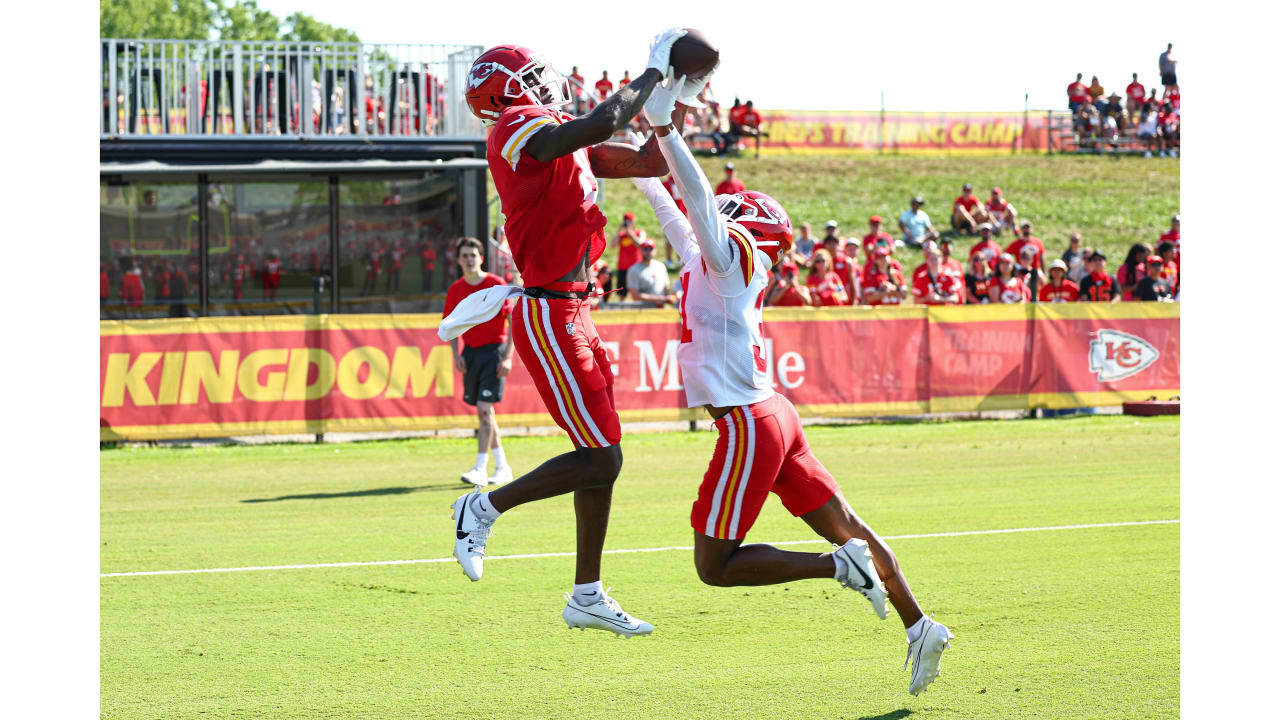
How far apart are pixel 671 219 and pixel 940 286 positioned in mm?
14981

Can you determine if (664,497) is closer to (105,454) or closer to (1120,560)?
(1120,560)

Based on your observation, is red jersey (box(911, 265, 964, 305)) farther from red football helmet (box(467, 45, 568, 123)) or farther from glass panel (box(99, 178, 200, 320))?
red football helmet (box(467, 45, 568, 123))

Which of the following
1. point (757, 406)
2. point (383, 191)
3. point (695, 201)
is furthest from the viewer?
point (383, 191)

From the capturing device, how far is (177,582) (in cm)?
880

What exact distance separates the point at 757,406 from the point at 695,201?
0.93 meters

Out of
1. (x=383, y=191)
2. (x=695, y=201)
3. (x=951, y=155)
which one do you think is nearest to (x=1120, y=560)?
(x=695, y=201)

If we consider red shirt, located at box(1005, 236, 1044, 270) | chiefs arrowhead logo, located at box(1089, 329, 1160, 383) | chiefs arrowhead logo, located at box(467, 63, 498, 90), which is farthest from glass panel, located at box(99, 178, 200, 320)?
chiefs arrowhead logo, located at box(467, 63, 498, 90)

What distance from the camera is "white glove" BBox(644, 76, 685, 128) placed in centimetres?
518

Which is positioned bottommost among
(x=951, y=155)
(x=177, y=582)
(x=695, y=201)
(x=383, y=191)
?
(x=177, y=582)

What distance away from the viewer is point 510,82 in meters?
5.64

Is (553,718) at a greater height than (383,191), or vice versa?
(383,191)

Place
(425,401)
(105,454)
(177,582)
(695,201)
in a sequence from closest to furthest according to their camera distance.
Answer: (695,201) < (177,582) < (105,454) < (425,401)

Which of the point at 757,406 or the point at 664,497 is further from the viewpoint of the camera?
the point at 664,497

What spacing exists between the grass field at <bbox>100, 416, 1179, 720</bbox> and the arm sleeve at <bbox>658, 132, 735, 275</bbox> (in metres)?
2.06
